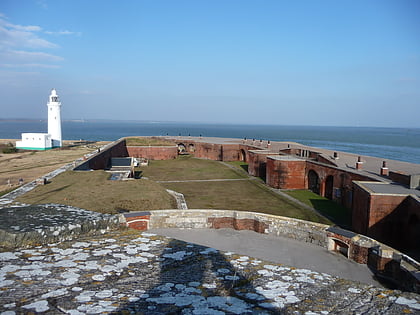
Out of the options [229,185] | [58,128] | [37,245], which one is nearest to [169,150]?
[229,185]

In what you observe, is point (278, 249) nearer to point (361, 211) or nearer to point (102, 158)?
point (361, 211)

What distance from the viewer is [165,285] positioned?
4.12 meters

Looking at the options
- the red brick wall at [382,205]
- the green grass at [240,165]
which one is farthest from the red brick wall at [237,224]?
the green grass at [240,165]

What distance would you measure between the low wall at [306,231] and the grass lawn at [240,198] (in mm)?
7050

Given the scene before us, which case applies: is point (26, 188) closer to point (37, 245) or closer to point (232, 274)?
point (37, 245)

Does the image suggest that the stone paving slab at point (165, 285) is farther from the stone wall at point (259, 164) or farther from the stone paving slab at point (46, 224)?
the stone wall at point (259, 164)

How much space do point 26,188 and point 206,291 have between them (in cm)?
1094

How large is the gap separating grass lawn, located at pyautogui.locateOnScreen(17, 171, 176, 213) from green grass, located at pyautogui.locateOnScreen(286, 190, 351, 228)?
8305 mm

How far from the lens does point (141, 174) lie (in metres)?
28.1

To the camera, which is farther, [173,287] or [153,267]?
[153,267]

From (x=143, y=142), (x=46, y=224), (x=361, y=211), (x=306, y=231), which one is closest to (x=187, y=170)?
(x=143, y=142)

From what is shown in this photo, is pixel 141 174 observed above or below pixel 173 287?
below

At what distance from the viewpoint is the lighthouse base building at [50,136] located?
45.2m

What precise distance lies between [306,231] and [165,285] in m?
6.28
